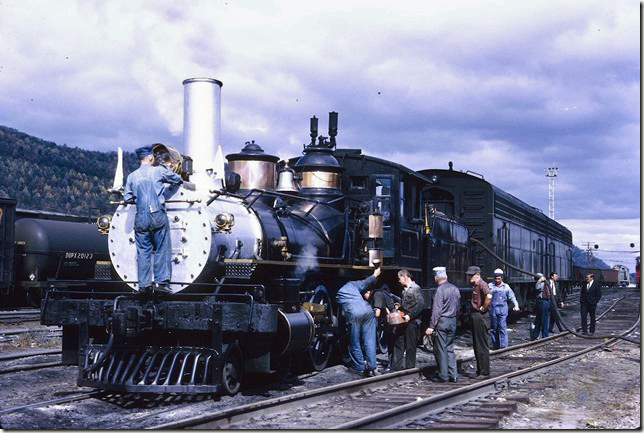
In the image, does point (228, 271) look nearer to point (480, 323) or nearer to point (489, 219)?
point (480, 323)

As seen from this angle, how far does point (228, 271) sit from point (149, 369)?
4.95 feet

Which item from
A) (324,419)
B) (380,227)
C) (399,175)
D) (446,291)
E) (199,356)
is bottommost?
(324,419)

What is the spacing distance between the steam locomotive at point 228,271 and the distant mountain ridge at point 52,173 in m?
57.0

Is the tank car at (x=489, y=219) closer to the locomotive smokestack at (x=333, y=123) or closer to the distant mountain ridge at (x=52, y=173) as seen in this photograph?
the locomotive smokestack at (x=333, y=123)

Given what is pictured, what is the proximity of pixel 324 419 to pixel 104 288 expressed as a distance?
3890 millimetres

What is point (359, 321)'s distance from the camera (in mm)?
11477

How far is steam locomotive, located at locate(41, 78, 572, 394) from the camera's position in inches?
341

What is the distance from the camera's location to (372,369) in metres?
11.4

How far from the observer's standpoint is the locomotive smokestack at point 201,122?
9578mm

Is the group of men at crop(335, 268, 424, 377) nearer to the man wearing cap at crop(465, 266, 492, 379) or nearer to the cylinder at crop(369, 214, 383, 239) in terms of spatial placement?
the cylinder at crop(369, 214, 383, 239)

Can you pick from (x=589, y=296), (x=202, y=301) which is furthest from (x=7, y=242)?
(x=589, y=296)

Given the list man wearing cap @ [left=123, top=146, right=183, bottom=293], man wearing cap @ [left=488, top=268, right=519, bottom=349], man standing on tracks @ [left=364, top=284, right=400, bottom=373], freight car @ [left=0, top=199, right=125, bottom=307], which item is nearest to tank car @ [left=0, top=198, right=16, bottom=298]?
freight car @ [left=0, top=199, right=125, bottom=307]

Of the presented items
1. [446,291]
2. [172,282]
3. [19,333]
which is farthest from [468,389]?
[19,333]

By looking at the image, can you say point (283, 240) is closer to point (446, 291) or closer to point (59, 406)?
point (446, 291)
